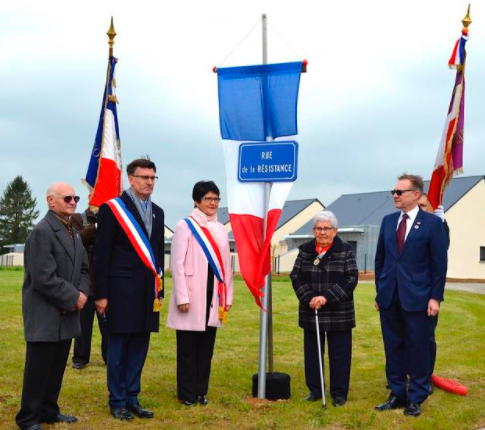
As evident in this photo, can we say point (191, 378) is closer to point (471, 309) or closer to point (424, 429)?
point (424, 429)

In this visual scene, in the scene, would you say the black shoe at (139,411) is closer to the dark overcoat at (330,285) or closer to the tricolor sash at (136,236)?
the tricolor sash at (136,236)

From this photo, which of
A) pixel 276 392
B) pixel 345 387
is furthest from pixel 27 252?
pixel 345 387

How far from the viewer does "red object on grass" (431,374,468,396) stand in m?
7.14

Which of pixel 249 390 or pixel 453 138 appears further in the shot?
pixel 453 138

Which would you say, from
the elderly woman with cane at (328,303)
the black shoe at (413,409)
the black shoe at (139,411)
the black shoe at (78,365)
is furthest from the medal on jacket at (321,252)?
the black shoe at (78,365)

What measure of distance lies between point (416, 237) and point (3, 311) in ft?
31.6

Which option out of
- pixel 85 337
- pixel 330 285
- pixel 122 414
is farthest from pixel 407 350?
pixel 85 337

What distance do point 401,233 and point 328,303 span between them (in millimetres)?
1014

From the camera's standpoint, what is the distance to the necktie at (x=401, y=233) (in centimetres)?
649

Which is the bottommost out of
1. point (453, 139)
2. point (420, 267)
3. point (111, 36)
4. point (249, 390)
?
point (249, 390)

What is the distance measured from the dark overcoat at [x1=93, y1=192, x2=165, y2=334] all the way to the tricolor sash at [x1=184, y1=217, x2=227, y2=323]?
673 millimetres

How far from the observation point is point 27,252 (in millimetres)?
5273

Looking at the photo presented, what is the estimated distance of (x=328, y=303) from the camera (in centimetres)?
664

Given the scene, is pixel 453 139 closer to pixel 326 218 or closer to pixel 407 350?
pixel 326 218
